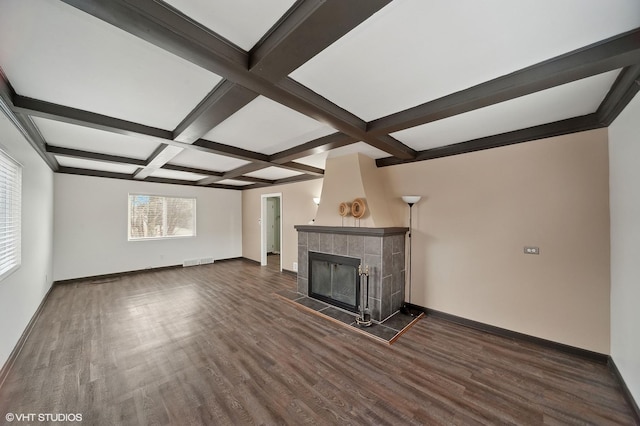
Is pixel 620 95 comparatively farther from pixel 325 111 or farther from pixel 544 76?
pixel 325 111

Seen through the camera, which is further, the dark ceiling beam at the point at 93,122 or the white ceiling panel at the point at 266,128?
the white ceiling panel at the point at 266,128

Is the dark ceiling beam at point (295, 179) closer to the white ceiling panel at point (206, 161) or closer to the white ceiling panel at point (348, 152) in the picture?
the white ceiling panel at point (348, 152)

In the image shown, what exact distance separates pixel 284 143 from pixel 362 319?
281 cm

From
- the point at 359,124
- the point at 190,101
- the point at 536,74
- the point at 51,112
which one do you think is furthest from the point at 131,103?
the point at 536,74

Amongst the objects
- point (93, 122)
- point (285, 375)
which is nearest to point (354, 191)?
point (285, 375)

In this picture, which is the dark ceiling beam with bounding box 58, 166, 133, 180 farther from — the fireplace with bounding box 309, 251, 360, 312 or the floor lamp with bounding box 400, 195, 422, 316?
the floor lamp with bounding box 400, 195, 422, 316

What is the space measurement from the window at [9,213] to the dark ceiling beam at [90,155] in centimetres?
111

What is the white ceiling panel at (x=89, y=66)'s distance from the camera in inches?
52.5

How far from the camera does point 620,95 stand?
1945mm

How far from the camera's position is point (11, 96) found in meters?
2.03

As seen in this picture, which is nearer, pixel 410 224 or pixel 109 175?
pixel 410 224

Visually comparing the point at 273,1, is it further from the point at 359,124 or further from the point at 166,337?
the point at 166,337
